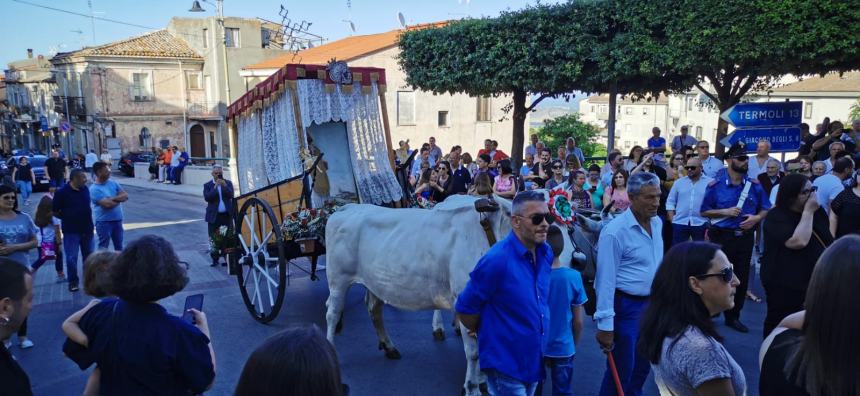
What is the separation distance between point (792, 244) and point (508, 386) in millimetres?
2919

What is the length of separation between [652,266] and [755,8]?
847 cm

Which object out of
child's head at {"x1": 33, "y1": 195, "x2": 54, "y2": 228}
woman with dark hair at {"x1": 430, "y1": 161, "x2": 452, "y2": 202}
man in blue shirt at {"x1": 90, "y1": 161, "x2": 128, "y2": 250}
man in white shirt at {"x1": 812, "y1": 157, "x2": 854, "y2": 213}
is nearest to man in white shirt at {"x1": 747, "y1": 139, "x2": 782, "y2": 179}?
man in white shirt at {"x1": 812, "y1": 157, "x2": 854, "y2": 213}

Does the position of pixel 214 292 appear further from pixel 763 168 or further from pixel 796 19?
pixel 796 19

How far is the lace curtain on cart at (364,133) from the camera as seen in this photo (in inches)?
327

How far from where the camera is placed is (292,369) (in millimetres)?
1641

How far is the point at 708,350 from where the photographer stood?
7.82 ft

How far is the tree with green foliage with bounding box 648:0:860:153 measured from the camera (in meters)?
9.85

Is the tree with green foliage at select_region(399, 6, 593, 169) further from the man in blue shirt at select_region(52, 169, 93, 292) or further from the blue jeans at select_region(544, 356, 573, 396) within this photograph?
the blue jeans at select_region(544, 356, 573, 396)

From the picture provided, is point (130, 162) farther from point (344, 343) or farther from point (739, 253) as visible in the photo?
point (739, 253)

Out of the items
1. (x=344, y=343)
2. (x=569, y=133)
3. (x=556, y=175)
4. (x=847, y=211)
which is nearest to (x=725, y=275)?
(x=847, y=211)

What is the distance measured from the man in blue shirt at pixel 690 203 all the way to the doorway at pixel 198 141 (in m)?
41.2

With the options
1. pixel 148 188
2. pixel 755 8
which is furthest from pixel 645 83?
pixel 148 188

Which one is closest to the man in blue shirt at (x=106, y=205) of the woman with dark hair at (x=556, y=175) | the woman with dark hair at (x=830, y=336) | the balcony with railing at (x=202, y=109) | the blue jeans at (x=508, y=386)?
the woman with dark hair at (x=556, y=175)

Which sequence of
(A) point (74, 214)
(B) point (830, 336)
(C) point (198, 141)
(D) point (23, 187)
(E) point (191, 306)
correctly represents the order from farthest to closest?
(C) point (198, 141), (D) point (23, 187), (A) point (74, 214), (E) point (191, 306), (B) point (830, 336)
